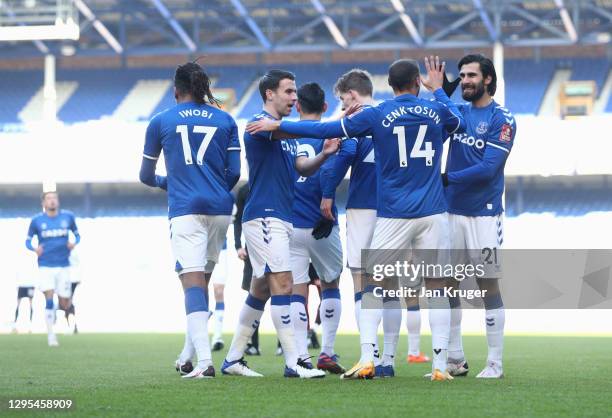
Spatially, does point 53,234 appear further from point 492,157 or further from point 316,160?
point 492,157

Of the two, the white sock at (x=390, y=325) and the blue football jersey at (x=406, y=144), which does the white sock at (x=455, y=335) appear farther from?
the blue football jersey at (x=406, y=144)

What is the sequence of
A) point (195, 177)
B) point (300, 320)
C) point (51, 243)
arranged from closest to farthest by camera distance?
1. point (195, 177)
2. point (300, 320)
3. point (51, 243)

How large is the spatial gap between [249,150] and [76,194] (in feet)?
102

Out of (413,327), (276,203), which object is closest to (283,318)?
(276,203)

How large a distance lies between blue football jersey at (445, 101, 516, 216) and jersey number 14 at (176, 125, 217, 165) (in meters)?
1.74

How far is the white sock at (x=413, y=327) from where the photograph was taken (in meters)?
10.6

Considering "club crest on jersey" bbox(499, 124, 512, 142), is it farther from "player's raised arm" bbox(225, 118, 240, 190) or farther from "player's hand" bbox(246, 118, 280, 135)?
"player's raised arm" bbox(225, 118, 240, 190)

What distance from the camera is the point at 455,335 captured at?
8438mm

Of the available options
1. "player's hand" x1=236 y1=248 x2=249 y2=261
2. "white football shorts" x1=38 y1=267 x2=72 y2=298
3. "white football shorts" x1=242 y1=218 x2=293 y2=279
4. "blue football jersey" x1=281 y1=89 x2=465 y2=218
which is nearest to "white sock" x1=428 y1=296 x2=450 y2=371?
"blue football jersey" x1=281 y1=89 x2=465 y2=218

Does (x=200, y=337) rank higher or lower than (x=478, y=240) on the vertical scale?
lower

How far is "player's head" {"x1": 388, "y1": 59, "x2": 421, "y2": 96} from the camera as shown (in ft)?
25.1

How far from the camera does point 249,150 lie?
796 cm

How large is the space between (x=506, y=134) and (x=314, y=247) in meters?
1.76

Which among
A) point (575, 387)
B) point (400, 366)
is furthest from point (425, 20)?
point (575, 387)
